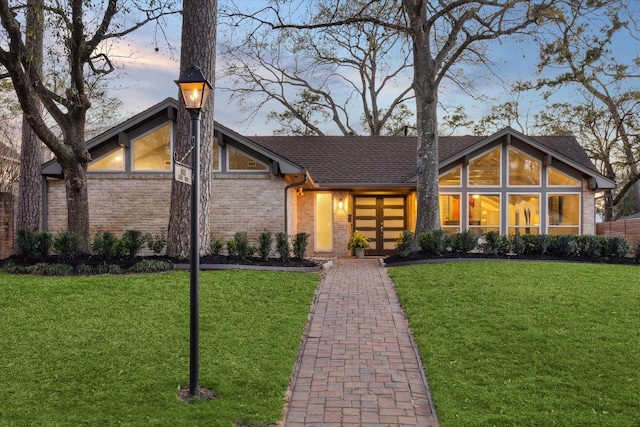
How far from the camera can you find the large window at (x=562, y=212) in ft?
56.1

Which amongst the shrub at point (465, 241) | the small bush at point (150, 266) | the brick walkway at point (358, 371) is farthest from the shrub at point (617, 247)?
the small bush at point (150, 266)

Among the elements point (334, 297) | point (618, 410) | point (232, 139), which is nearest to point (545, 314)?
point (618, 410)

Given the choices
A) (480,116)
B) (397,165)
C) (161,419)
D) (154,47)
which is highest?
(480,116)

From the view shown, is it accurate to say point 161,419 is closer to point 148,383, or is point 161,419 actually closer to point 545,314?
point 148,383

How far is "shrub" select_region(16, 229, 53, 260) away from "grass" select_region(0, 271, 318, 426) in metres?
2.44

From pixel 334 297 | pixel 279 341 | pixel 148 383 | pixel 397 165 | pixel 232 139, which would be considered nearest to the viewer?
Answer: pixel 148 383

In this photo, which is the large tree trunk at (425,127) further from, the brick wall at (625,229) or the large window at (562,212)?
the brick wall at (625,229)

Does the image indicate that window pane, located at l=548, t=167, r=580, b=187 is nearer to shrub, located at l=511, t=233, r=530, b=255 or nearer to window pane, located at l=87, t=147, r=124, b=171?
shrub, located at l=511, t=233, r=530, b=255

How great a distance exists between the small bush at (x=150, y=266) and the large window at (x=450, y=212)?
10.2 meters

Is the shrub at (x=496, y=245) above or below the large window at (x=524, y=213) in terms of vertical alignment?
below

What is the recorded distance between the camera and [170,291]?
8.13 meters

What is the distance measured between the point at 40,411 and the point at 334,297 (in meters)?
5.34

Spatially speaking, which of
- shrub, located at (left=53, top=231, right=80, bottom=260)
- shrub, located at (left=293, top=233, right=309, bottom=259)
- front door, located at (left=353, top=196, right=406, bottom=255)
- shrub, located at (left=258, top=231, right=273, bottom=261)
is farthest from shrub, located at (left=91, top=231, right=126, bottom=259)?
front door, located at (left=353, top=196, right=406, bottom=255)

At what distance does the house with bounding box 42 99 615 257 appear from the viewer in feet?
48.9
